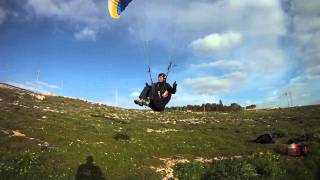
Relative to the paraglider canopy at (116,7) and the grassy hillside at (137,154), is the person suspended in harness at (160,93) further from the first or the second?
the grassy hillside at (137,154)

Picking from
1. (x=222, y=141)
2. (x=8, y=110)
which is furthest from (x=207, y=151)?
(x=8, y=110)

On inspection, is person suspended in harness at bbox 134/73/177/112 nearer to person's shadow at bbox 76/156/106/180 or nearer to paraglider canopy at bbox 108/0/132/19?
paraglider canopy at bbox 108/0/132/19

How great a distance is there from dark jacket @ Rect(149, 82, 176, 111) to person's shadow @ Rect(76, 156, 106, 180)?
27.3 ft

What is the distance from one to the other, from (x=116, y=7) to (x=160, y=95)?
→ 568 centimetres

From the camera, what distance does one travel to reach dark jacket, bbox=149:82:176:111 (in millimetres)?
19797

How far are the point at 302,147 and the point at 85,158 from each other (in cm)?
1730

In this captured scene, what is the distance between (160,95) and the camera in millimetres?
19844

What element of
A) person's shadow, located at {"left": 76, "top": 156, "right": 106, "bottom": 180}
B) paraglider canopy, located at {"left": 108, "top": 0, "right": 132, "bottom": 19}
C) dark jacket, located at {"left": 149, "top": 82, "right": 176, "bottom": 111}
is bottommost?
person's shadow, located at {"left": 76, "top": 156, "right": 106, "bottom": 180}

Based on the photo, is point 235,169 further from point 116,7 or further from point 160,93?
point 116,7

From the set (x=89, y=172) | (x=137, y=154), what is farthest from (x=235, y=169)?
(x=89, y=172)

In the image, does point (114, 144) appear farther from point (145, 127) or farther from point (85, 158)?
point (145, 127)

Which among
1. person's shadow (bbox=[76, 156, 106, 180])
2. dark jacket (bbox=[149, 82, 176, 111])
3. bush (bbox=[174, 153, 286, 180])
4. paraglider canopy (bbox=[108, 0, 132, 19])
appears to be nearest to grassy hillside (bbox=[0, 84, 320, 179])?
bush (bbox=[174, 153, 286, 180])

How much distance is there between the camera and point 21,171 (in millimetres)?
25906

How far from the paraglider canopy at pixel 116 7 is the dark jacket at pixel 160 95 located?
190 inches
